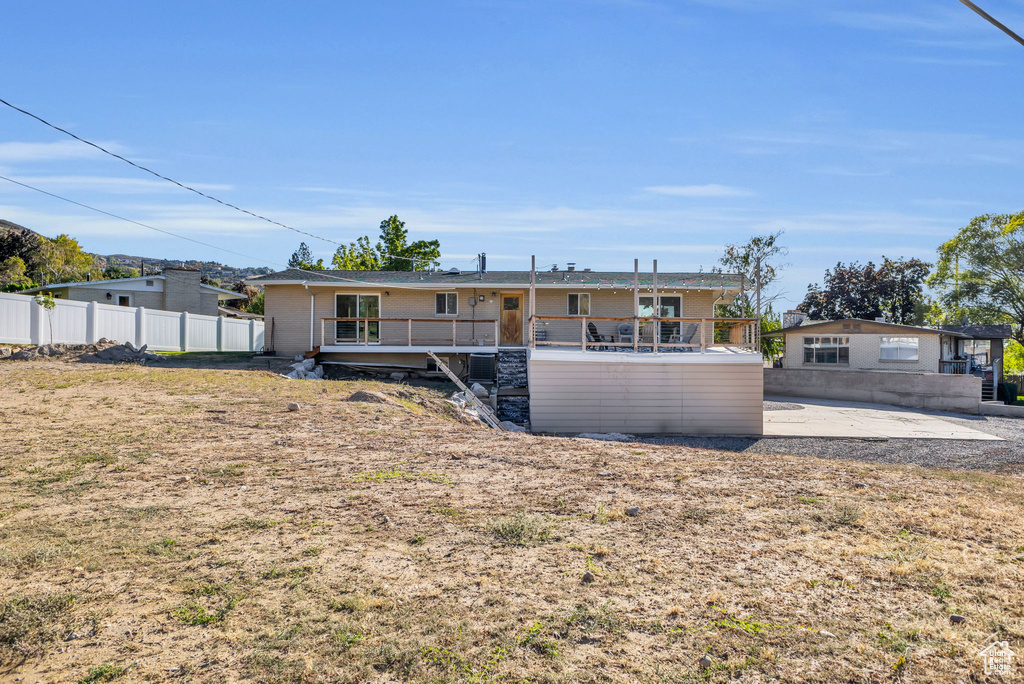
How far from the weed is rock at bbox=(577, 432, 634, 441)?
7.52m

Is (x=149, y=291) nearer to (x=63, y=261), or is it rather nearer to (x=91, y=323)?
(x=91, y=323)

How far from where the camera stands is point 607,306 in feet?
77.9

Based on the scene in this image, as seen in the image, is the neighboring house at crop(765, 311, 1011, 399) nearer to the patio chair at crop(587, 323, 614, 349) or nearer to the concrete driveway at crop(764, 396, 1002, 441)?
the concrete driveway at crop(764, 396, 1002, 441)

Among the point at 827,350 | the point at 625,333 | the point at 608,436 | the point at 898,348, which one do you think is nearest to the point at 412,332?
the point at 625,333

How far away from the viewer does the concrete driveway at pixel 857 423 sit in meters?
15.2

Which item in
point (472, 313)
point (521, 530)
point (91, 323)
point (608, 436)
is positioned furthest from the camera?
point (472, 313)

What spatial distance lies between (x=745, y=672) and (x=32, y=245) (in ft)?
163

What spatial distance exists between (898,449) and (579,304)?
480 inches

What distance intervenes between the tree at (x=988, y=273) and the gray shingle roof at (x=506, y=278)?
2864 cm

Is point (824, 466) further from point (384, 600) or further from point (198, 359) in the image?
point (198, 359)

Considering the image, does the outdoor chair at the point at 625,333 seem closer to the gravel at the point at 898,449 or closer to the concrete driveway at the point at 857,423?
the concrete driveway at the point at 857,423

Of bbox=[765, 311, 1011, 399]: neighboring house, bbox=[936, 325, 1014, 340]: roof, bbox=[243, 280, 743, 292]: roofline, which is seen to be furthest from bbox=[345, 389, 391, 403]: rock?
bbox=[936, 325, 1014, 340]: roof

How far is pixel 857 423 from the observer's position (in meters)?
17.3

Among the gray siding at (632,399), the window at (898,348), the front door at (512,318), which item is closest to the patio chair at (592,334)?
the front door at (512,318)
